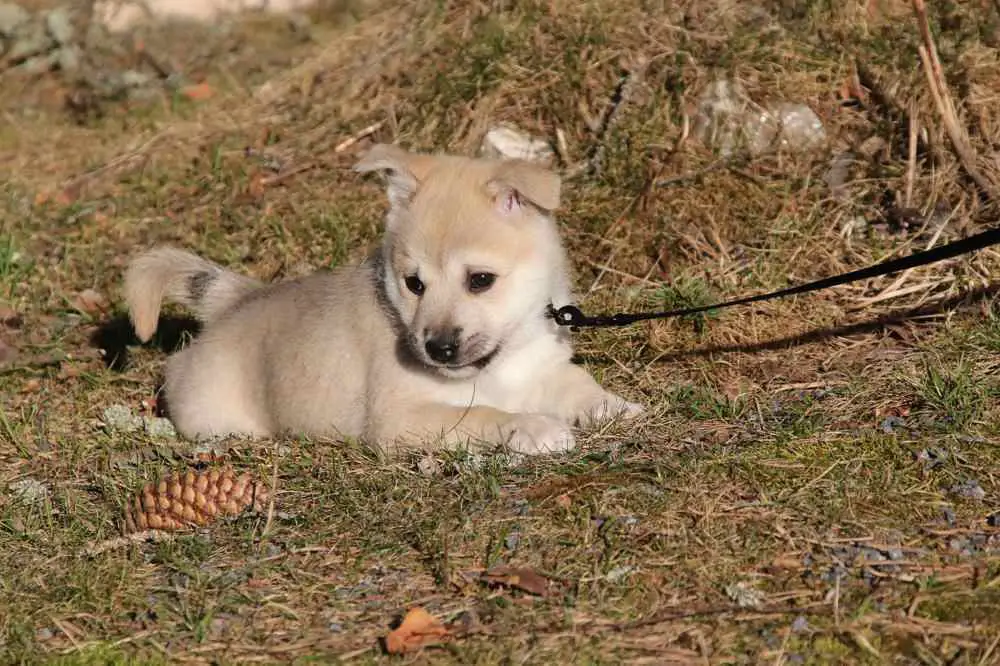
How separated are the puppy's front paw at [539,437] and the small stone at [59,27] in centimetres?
629

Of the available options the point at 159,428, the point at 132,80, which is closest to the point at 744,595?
the point at 159,428

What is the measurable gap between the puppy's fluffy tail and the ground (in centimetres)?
49

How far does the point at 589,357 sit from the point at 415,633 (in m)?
2.31

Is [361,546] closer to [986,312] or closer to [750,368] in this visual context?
[750,368]

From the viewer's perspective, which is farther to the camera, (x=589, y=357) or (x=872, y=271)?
(x=589, y=357)

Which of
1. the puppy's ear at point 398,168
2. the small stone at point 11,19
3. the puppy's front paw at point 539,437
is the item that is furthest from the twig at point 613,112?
the small stone at point 11,19

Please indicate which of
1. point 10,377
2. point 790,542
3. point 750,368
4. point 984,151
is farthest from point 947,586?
point 10,377

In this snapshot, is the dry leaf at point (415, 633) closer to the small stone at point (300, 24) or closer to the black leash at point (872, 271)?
the black leash at point (872, 271)

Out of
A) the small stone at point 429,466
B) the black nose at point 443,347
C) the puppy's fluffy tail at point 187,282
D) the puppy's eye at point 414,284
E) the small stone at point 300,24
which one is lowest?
the small stone at point 300,24

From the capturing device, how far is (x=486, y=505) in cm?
385

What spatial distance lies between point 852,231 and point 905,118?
0.72 metres

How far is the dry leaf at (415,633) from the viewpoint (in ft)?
10.4

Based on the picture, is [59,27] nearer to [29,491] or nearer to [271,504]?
[29,491]

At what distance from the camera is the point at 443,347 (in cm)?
440
